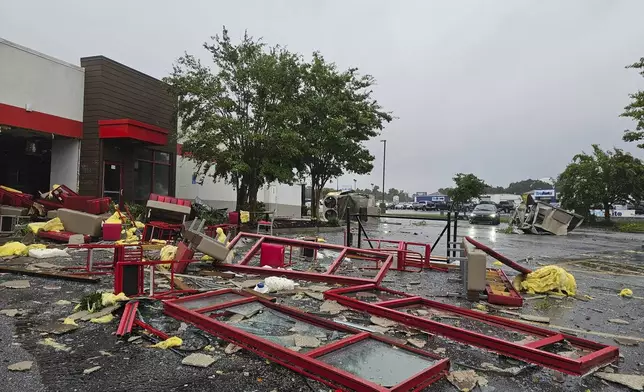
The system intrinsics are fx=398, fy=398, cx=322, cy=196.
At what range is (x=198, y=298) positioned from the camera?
201 inches

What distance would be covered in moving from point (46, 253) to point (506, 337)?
29.3ft

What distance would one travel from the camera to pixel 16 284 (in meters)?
5.95

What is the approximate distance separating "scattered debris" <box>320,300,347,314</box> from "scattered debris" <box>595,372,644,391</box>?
112 inches

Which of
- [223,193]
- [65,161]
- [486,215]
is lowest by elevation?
[486,215]

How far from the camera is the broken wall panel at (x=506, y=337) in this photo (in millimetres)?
3446

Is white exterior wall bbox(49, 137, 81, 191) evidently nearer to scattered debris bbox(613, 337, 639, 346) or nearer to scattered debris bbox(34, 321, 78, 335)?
scattered debris bbox(34, 321, 78, 335)

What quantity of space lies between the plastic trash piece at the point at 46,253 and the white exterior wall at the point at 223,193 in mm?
11848

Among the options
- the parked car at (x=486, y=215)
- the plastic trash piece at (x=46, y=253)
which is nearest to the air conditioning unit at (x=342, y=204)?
the parked car at (x=486, y=215)

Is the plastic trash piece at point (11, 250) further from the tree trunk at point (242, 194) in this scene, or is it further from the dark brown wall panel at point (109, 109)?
the tree trunk at point (242, 194)

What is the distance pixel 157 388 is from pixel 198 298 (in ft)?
6.90

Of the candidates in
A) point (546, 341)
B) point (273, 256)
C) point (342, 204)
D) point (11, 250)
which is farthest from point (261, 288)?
point (342, 204)

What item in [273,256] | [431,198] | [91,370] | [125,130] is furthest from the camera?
[431,198]

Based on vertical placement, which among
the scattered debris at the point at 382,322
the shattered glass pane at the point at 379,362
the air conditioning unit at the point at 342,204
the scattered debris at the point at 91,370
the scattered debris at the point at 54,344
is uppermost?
the air conditioning unit at the point at 342,204

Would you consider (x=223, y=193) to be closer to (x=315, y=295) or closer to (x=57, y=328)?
(x=315, y=295)
